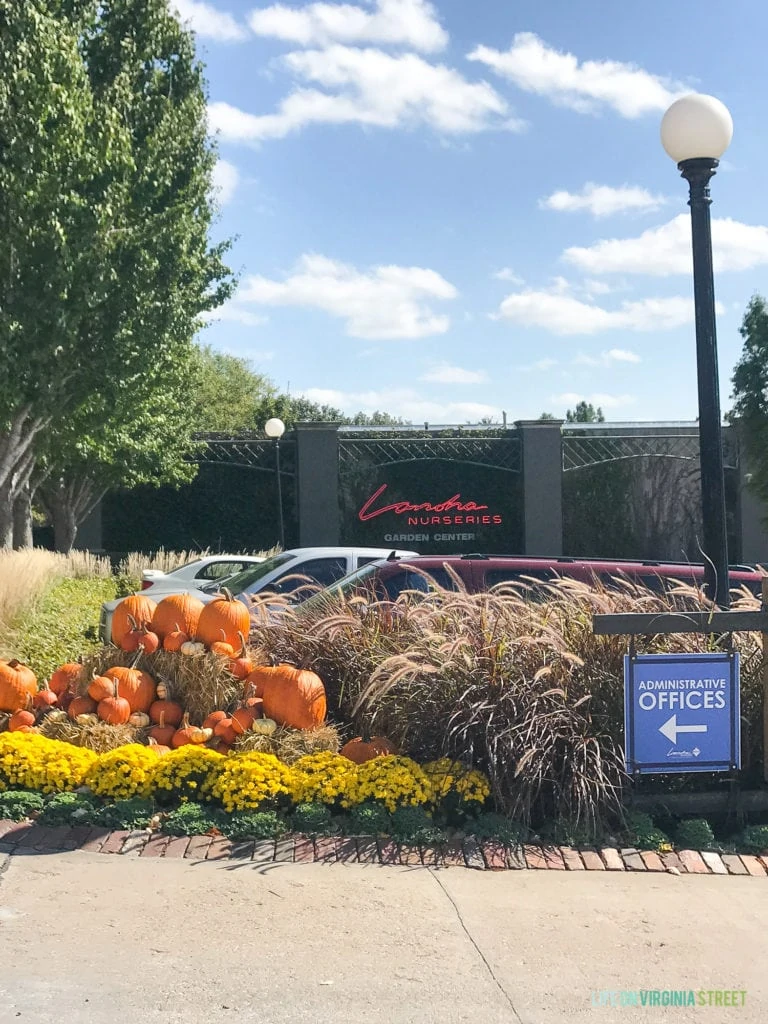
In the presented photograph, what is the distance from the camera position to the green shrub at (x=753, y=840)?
16.7 feet

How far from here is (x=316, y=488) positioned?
26.3 meters

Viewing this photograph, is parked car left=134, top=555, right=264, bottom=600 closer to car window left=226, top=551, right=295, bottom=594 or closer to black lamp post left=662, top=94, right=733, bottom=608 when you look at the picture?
car window left=226, top=551, right=295, bottom=594

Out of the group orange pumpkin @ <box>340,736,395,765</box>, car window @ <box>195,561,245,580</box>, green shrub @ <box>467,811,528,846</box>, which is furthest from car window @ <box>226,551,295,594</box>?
green shrub @ <box>467,811,528,846</box>

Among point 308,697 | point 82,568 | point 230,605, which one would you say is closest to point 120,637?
point 230,605

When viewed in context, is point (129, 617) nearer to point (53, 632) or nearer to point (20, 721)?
point (20, 721)

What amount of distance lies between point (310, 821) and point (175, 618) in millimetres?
2226

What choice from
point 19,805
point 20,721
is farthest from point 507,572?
point 19,805

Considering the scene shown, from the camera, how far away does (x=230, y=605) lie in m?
6.65

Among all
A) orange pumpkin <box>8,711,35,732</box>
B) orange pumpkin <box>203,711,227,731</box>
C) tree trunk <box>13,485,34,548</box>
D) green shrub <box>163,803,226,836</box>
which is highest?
tree trunk <box>13,485,34,548</box>

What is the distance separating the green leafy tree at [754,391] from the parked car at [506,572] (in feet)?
61.9

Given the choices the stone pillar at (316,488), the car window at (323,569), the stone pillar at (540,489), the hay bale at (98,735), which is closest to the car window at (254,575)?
the car window at (323,569)

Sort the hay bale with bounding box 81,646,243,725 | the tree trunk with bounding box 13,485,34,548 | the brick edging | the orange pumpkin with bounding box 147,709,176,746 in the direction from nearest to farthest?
the brick edging < the orange pumpkin with bounding box 147,709,176,746 < the hay bale with bounding box 81,646,243,725 < the tree trunk with bounding box 13,485,34,548

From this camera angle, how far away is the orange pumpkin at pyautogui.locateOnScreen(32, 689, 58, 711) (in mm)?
6785

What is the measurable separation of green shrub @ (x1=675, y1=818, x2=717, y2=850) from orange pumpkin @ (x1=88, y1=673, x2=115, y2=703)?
3547 millimetres
